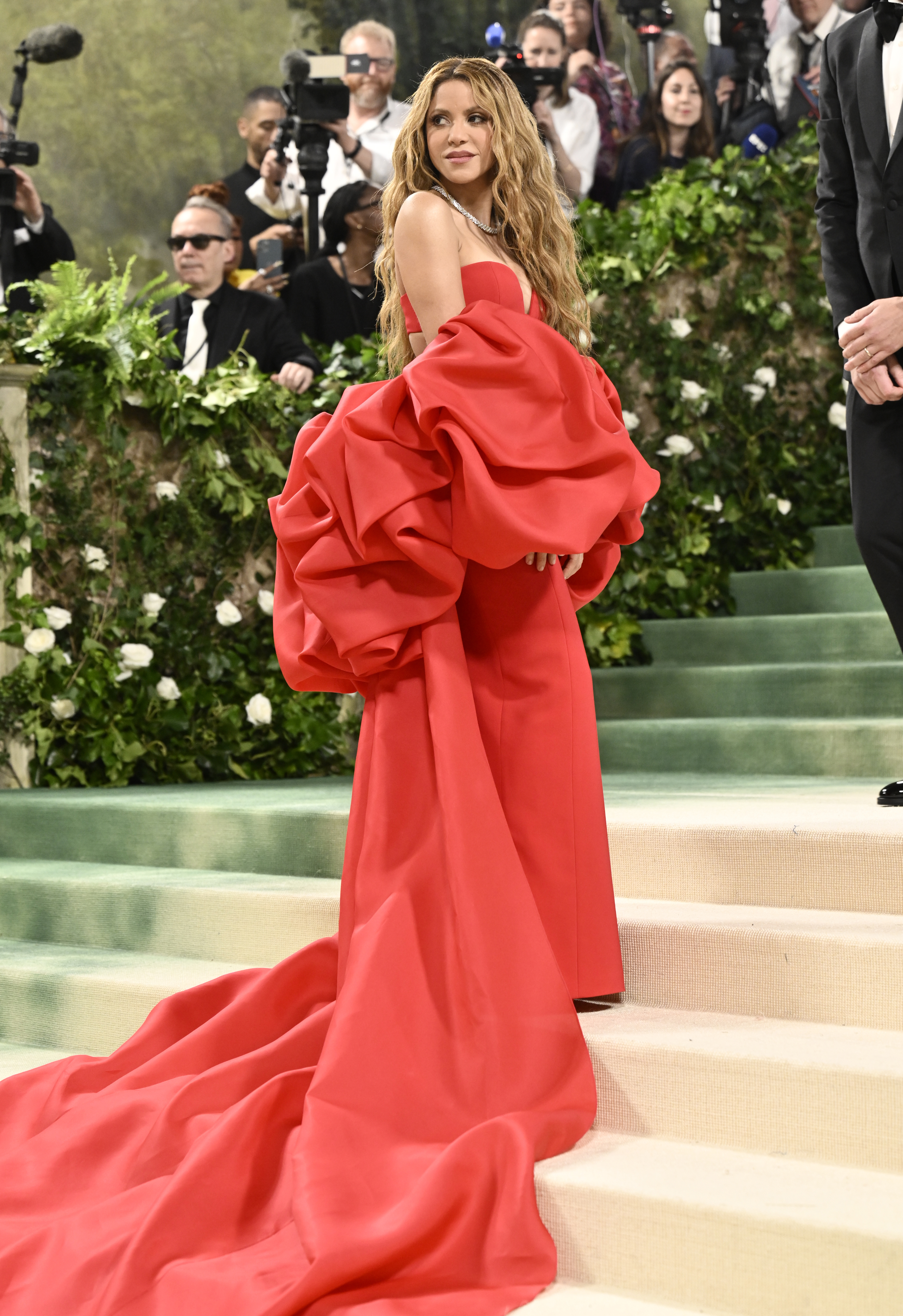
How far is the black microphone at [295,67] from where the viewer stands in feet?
20.7

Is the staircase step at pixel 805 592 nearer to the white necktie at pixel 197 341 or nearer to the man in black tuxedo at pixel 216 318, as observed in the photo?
the man in black tuxedo at pixel 216 318

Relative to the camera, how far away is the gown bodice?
2.53 meters

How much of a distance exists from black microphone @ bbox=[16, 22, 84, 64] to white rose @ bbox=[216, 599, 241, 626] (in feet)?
12.5

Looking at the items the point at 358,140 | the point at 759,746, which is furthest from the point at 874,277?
the point at 358,140

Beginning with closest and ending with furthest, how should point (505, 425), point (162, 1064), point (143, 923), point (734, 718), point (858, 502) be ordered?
1. point (505, 425)
2. point (162, 1064)
3. point (858, 502)
4. point (143, 923)
5. point (734, 718)

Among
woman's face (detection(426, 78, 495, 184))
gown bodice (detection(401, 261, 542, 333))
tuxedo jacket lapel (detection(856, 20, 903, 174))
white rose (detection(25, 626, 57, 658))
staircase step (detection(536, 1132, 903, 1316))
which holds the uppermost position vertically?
tuxedo jacket lapel (detection(856, 20, 903, 174))

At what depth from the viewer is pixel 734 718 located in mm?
4375

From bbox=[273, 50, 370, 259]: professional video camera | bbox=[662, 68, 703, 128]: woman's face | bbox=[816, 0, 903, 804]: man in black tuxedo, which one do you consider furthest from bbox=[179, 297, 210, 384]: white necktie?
bbox=[816, 0, 903, 804]: man in black tuxedo

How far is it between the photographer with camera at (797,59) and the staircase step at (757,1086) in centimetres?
578

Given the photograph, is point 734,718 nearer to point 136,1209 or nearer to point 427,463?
point 427,463

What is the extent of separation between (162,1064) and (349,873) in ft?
1.58

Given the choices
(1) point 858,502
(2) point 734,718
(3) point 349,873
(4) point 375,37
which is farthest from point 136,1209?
(4) point 375,37

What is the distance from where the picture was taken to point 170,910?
11.1 feet

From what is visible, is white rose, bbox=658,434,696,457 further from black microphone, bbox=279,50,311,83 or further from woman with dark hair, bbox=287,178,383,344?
black microphone, bbox=279,50,311,83
